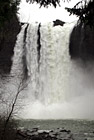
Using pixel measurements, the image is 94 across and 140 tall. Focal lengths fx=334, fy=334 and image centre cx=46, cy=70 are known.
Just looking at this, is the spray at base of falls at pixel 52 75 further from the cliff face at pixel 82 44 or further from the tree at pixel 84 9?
the tree at pixel 84 9

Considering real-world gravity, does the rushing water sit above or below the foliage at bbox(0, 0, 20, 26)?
below

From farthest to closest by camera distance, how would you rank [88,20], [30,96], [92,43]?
[30,96] → [92,43] → [88,20]

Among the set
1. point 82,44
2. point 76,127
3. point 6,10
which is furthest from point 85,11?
point 82,44

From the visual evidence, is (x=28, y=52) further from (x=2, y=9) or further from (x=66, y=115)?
(x=2, y=9)

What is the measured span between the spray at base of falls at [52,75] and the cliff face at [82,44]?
0.75m

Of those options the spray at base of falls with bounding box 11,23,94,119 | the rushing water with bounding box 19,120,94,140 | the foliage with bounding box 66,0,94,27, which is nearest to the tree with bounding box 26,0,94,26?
the foliage with bounding box 66,0,94,27

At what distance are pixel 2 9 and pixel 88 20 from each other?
96.2 inches

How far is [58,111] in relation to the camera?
2855 centimetres

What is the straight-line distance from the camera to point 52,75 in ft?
105

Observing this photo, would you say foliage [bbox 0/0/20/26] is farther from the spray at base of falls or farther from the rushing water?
the spray at base of falls

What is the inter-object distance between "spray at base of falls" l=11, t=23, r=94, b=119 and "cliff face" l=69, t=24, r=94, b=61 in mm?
754

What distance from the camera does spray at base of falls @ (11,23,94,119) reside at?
30.6 metres

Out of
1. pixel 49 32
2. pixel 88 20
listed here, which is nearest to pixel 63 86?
pixel 49 32

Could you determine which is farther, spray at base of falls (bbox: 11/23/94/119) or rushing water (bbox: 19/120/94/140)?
spray at base of falls (bbox: 11/23/94/119)
